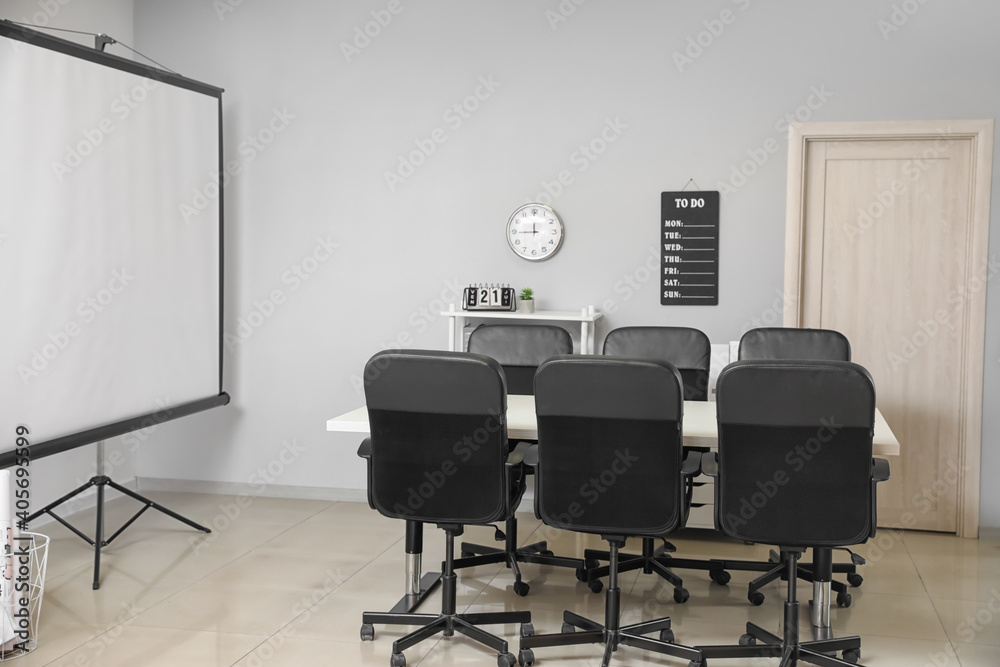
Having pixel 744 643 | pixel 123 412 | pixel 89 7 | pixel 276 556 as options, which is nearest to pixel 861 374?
pixel 744 643

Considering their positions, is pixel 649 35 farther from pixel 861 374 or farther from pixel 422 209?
pixel 861 374

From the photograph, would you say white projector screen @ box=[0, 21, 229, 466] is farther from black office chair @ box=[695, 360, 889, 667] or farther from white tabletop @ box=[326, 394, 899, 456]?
black office chair @ box=[695, 360, 889, 667]

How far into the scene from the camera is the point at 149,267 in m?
4.46

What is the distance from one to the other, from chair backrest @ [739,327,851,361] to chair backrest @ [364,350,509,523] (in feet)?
5.39

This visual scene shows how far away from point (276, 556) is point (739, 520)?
7.63ft

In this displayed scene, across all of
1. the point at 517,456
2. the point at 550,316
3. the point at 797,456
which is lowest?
the point at 517,456

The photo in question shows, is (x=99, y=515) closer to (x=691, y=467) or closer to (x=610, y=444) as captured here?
(x=610, y=444)

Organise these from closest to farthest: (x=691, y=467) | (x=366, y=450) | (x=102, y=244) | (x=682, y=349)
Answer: (x=691, y=467) < (x=366, y=450) < (x=102, y=244) < (x=682, y=349)

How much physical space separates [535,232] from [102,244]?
220 cm

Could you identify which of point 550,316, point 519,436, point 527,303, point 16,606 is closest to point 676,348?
point 550,316

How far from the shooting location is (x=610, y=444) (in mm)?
2885

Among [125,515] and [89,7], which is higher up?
[89,7]

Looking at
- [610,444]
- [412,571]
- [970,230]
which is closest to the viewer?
[610,444]

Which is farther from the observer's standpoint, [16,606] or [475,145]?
[475,145]
